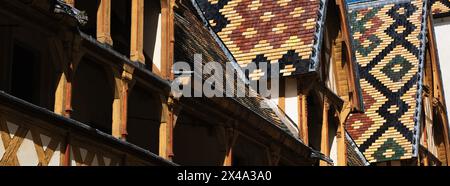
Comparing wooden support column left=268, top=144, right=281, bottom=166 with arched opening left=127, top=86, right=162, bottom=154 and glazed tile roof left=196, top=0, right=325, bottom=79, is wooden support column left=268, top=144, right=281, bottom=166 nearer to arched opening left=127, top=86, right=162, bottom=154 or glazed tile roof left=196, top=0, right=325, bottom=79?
arched opening left=127, top=86, right=162, bottom=154

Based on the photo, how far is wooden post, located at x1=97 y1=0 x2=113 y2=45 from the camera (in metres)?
13.7

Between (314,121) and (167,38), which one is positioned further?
(314,121)

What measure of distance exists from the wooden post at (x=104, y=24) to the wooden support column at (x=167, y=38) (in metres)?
1.44

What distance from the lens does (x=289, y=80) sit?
20.5 m

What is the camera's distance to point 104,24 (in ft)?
45.3

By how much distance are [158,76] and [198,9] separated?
20.3 feet

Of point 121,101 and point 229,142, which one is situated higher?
point 229,142

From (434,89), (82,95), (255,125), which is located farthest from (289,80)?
(434,89)

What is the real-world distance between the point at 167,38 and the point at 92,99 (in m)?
1.31

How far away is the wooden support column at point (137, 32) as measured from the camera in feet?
47.5

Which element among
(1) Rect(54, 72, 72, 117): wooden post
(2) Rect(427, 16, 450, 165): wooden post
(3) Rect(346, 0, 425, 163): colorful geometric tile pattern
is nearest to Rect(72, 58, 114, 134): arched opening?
(1) Rect(54, 72, 72, 117): wooden post

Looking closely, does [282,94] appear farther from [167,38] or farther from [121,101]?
[121,101]

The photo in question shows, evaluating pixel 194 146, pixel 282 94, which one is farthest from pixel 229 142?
pixel 282 94
